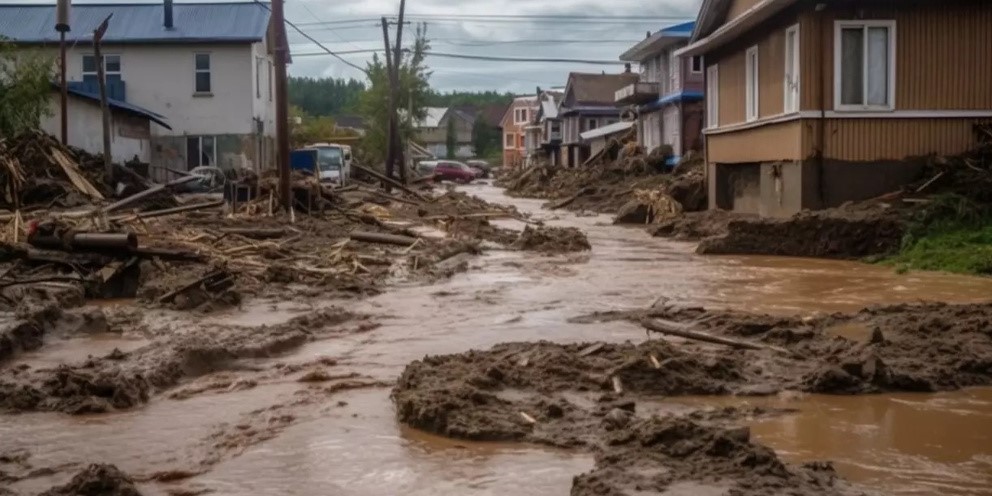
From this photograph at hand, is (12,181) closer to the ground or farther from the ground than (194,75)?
closer to the ground

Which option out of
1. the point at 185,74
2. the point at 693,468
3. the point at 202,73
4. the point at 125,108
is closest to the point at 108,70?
the point at 185,74

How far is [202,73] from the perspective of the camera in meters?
45.2

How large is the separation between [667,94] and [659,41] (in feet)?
7.96

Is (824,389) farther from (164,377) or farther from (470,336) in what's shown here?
(164,377)

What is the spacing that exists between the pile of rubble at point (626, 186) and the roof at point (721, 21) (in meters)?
3.88

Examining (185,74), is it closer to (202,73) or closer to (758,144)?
(202,73)

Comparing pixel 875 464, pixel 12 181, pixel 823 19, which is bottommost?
pixel 875 464

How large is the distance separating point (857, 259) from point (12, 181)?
51.5 ft

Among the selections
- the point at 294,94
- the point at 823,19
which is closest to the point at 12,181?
the point at 823,19

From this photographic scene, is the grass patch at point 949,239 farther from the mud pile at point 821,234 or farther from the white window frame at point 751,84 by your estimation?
the white window frame at point 751,84

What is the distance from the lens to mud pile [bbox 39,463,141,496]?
18.9ft

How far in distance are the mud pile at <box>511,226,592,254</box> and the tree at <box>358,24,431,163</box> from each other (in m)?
46.0

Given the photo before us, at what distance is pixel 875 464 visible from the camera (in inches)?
255

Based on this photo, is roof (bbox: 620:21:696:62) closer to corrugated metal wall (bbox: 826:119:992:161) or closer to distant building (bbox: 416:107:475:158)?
corrugated metal wall (bbox: 826:119:992:161)
